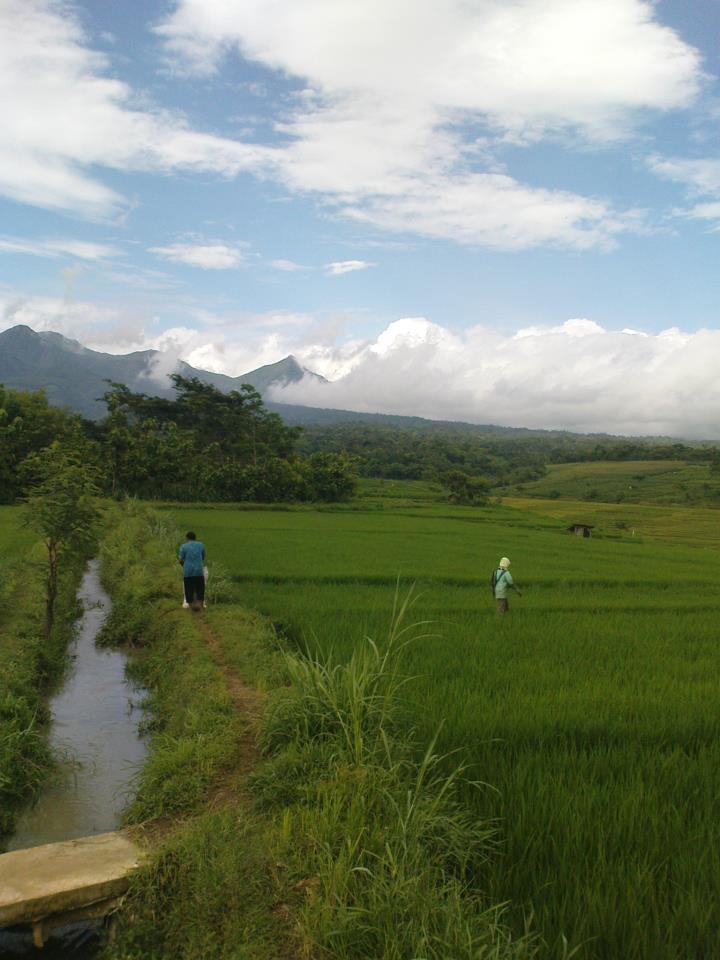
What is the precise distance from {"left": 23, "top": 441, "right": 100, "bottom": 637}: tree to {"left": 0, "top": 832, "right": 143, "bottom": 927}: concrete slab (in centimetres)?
621

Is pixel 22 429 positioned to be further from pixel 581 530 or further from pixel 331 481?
Result: pixel 581 530

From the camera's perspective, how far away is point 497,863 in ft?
12.0

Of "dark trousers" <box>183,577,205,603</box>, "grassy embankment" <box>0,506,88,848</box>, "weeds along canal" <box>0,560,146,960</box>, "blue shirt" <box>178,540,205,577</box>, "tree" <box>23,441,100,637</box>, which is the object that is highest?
"tree" <box>23,441,100,637</box>

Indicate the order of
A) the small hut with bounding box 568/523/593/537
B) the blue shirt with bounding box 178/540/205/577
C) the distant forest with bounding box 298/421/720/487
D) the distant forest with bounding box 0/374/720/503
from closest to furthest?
the blue shirt with bounding box 178/540/205/577
the small hut with bounding box 568/523/593/537
the distant forest with bounding box 0/374/720/503
the distant forest with bounding box 298/421/720/487

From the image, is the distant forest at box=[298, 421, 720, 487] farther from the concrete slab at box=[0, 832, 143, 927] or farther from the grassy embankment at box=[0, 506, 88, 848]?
the concrete slab at box=[0, 832, 143, 927]

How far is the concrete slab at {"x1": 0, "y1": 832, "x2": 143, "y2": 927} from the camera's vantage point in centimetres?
368

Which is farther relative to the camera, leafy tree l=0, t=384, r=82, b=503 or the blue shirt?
leafy tree l=0, t=384, r=82, b=503

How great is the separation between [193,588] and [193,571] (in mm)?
343

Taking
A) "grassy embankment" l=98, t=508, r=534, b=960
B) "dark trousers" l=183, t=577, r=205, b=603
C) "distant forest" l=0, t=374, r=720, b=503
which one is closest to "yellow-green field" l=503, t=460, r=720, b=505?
"distant forest" l=0, t=374, r=720, b=503

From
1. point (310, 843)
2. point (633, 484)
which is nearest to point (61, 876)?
point (310, 843)

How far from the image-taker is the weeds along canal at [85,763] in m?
3.90

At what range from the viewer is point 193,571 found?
1101 cm

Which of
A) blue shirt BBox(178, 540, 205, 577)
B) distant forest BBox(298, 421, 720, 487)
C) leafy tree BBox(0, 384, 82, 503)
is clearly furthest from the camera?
distant forest BBox(298, 421, 720, 487)

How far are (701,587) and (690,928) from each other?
15.9 metres
